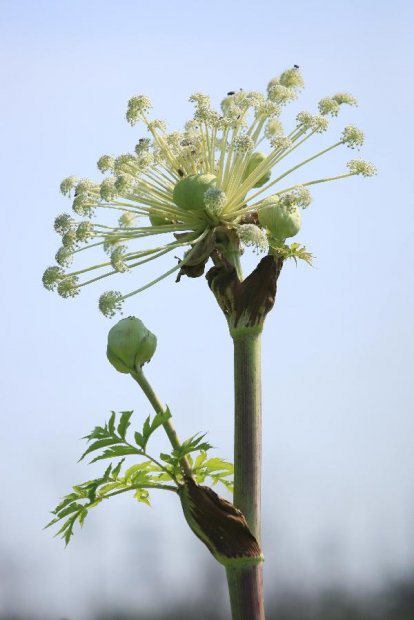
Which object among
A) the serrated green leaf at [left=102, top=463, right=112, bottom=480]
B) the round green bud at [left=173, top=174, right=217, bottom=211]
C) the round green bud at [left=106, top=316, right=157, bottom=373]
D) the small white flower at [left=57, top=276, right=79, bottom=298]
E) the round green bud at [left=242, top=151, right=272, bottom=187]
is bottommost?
the serrated green leaf at [left=102, top=463, right=112, bottom=480]

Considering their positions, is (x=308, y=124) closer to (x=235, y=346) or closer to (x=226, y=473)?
(x=235, y=346)

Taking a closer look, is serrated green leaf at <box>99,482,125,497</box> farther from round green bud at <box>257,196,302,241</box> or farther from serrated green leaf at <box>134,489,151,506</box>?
round green bud at <box>257,196,302,241</box>

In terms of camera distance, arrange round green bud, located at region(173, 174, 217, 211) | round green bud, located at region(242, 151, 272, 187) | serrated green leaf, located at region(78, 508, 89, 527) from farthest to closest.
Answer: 1. round green bud, located at region(242, 151, 272, 187)
2. serrated green leaf, located at region(78, 508, 89, 527)
3. round green bud, located at region(173, 174, 217, 211)

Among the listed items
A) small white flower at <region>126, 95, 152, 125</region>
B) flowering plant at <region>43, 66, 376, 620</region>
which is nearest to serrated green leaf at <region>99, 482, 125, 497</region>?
flowering plant at <region>43, 66, 376, 620</region>

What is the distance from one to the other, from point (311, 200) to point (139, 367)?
976 millimetres

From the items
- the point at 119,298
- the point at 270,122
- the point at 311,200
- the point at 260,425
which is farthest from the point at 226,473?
the point at 270,122

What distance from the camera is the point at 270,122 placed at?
430 cm

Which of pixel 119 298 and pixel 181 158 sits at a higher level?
pixel 181 158

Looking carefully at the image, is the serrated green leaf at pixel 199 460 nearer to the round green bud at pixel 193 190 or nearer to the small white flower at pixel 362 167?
the round green bud at pixel 193 190

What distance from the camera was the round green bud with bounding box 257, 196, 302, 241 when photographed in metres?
4.05

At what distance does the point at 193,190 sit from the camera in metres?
4.02

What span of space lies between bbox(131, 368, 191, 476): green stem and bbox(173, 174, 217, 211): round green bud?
719mm

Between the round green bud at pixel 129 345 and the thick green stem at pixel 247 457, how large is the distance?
0.37m

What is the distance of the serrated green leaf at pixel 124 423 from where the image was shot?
4.16 metres
